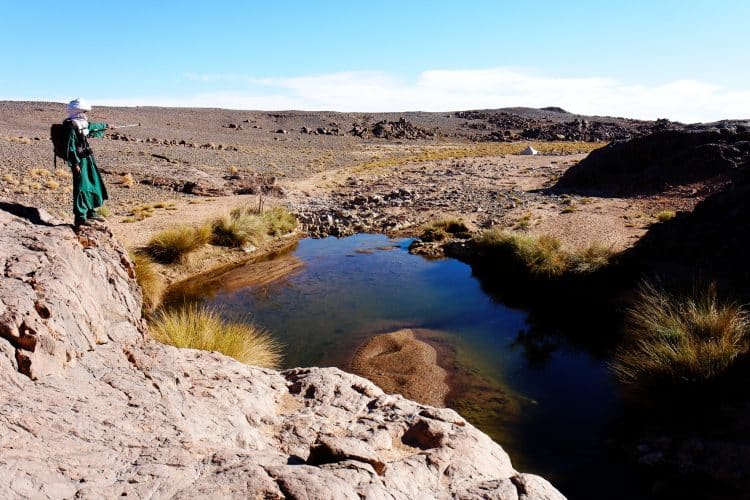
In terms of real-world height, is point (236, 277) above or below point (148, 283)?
below

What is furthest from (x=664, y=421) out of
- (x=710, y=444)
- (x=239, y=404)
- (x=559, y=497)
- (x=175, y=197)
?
(x=175, y=197)

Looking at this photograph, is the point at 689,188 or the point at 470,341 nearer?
the point at 470,341

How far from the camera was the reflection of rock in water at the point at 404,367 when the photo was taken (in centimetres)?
830

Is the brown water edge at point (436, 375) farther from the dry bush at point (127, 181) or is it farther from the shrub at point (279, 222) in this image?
the dry bush at point (127, 181)

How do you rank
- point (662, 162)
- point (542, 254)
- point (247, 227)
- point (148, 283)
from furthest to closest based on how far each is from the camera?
point (662, 162), point (247, 227), point (542, 254), point (148, 283)

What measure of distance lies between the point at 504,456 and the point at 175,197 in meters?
18.9

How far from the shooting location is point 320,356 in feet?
30.6

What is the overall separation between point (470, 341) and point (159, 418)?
704 centimetres

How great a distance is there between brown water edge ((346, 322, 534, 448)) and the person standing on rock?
4.41 meters

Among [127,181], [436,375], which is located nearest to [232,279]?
[436,375]

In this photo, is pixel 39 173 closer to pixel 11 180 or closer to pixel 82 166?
pixel 11 180

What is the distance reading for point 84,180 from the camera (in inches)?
270

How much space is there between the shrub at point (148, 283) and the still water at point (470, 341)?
111cm

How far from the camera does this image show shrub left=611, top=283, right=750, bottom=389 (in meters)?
6.73
